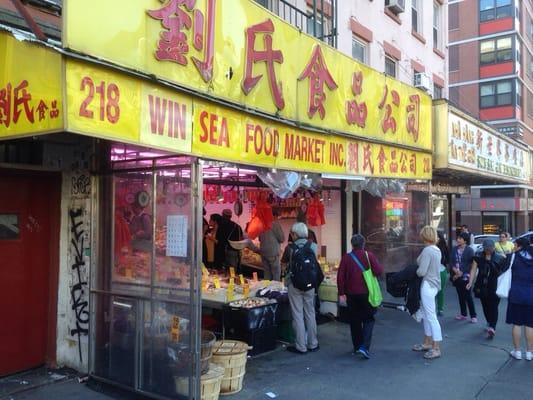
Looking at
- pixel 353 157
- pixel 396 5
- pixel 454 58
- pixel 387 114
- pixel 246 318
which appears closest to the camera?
pixel 246 318

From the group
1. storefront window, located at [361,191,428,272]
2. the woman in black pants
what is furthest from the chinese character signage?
storefront window, located at [361,191,428,272]

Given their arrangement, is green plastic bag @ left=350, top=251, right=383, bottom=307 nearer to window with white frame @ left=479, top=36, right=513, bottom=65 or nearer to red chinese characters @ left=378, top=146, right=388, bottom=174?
red chinese characters @ left=378, top=146, right=388, bottom=174

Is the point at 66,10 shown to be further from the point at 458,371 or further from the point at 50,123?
the point at 458,371

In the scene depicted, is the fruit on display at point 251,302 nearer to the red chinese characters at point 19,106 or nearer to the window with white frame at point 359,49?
the red chinese characters at point 19,106

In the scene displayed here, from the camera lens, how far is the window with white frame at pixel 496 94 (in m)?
35.7

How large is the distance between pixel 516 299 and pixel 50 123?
6.13m

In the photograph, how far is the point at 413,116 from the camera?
32.5 ft

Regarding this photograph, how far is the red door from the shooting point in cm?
564

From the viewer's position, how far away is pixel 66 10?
3.85 metres

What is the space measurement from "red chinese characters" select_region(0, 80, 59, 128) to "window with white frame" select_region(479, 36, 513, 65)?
37.8 meters

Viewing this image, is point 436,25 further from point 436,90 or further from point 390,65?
point 390,65

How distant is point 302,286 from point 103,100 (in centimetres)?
388

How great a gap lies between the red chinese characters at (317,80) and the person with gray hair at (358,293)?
191cm

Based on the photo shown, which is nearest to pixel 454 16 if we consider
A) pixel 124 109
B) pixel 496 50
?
pixel 496 50
